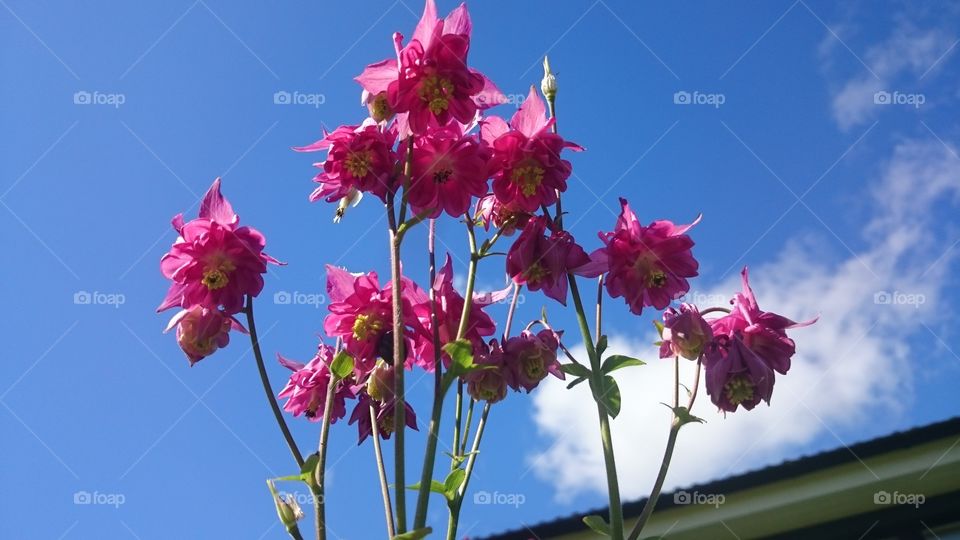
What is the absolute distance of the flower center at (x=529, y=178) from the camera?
1.56 meters

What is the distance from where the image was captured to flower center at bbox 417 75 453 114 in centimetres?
150

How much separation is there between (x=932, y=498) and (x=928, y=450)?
364 millimetres

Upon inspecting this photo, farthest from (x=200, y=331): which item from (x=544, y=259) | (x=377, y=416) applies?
(x=544, y=259)

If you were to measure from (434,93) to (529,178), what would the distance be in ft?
0.82

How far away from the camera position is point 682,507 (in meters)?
4.75

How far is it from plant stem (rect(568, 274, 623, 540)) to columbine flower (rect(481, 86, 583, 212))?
0.63 ft

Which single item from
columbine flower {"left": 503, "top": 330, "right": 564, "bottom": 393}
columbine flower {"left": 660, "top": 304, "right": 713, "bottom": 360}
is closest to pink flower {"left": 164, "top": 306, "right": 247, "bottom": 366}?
columbine flower {"left": 503, "top": 330, "right": 564, "bottom": 393}

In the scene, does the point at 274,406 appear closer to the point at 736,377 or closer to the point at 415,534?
the point at 415,534

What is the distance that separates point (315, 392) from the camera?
5.58ft

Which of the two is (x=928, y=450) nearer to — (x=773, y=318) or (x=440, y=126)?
(x=773, y=318)

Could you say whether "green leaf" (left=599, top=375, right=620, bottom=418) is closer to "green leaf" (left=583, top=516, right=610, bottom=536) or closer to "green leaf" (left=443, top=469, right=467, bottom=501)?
"green leaf" (left=583, top=516, right=610, bottom=536)

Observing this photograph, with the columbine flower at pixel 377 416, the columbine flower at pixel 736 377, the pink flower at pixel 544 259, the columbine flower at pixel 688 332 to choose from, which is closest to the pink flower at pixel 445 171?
the pink flower at pixel 544 259

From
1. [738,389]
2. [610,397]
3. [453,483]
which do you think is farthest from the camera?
[738,389]

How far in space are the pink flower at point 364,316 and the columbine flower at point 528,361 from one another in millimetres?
212
